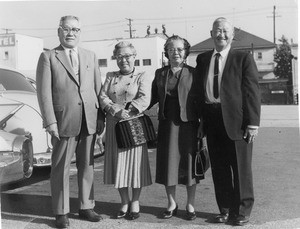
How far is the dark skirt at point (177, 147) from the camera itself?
3.77 meters

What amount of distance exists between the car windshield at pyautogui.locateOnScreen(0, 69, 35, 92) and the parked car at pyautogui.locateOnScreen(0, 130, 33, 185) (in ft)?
4.67

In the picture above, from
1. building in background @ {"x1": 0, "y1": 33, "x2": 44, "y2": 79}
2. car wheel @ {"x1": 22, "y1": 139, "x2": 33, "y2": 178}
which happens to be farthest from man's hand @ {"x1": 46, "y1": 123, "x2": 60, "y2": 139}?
building in background @ {"x1": 0, "y1": 33, "x2": 44, "y2": 79}

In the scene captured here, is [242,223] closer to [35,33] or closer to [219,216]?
[219,216]

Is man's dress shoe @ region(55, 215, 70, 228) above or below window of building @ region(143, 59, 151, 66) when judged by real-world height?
below

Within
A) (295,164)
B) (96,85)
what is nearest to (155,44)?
(295,164)

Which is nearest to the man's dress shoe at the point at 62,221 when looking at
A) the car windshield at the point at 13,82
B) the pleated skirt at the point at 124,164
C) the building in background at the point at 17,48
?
the pleated skirt at the point at 124,164

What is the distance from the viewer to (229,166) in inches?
148

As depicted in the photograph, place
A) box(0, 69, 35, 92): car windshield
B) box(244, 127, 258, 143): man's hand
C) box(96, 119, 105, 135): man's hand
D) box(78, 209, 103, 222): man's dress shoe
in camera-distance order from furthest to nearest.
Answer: box(0, 69, 35, 92): car windshield, box(96, 119, 105, 135): man's hand, box(78, 209, 103, 222): man's dress shoe, box(244, 127, 258, 143): man's hand

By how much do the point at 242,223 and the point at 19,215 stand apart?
2.05 m

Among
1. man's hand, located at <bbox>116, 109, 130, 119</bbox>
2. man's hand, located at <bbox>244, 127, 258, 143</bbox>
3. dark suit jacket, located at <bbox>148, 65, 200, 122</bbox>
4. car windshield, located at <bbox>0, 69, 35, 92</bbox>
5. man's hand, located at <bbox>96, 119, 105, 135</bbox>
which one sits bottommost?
man's hand, located at <bbox>244, 127, 258, 143</bbox>

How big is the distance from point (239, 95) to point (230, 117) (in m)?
0.20

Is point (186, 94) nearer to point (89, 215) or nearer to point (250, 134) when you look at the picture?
point (250, 134)

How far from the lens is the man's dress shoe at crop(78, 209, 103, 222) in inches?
148

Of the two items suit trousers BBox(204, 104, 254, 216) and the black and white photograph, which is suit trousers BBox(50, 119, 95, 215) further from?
suit trousers BBox(204, 104, 254, 216)
